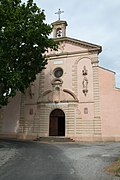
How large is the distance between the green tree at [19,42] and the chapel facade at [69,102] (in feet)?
22.0

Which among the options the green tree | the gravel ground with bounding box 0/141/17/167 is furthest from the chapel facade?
the gravel ground with bounding box 0/141/17/167

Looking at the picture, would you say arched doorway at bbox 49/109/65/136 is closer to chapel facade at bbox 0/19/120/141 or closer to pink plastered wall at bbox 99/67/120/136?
chapel facade at bbox 0/19/120/141

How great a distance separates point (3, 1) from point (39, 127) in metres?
11.6

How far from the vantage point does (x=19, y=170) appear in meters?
A: 7.21

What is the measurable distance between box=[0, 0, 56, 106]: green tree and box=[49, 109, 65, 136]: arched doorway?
7.19m

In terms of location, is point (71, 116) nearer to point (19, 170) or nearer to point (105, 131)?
point (105, 131)

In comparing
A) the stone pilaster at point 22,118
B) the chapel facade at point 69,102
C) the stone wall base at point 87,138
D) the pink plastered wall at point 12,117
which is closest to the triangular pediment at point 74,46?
the chapel facade at point 69,102

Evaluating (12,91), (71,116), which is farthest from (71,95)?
(12,91)

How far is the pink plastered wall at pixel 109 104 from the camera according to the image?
1916 cm

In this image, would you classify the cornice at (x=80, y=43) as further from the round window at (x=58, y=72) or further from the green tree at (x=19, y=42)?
the green tree at (x=19, y=42)

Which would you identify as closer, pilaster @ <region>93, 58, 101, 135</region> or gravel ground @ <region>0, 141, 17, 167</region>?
gravel ground @ <region>0, 141, 17, 167</region>

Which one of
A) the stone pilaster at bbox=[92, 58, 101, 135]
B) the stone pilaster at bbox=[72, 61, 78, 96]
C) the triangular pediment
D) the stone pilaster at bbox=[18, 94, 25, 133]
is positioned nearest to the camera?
the stone pilaster at bbox=[92, 58, 101, 135]

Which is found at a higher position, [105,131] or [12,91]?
[12,91]

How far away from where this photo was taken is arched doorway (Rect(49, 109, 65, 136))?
21.6 meters
